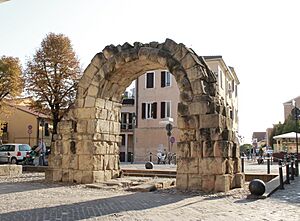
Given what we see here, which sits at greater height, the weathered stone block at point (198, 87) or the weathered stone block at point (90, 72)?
the weathered stone block at point (90, 72)

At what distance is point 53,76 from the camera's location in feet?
108

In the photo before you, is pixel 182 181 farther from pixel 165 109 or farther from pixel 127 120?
pixel 127 120

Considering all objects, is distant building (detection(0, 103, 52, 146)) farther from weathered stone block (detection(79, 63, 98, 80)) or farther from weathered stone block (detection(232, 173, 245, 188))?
weathered stone block (detection(232, 173, 245, 188))

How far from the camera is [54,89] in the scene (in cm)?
3275

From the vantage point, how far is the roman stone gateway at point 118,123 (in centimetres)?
1138

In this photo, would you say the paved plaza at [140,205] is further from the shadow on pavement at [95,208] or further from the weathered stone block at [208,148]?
the weathered stone block at [208,148]

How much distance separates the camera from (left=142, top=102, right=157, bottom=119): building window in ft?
131

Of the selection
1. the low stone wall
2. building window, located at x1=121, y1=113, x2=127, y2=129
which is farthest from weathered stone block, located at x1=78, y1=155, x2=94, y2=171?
building window, located at x1=121, y1=113, x2=127, y2=129

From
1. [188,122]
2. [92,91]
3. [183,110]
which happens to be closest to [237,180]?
[188,122]

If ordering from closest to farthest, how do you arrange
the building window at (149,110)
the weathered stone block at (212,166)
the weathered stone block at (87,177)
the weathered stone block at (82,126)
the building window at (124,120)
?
1. the weathered stone block at (212,166)
2. the weathered stone block at (87,177)
3. the weathered stone block at (82,126)
4. the building window at (149,110)
5. the building window at (124,120)

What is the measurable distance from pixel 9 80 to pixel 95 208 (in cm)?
3090

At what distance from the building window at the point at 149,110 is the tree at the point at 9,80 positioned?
12337 mm

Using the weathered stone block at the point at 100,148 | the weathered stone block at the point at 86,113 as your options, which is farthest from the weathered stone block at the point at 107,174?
the weathered stone block at the point at 86,113

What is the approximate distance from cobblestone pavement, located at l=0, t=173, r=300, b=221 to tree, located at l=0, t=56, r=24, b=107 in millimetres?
26329
